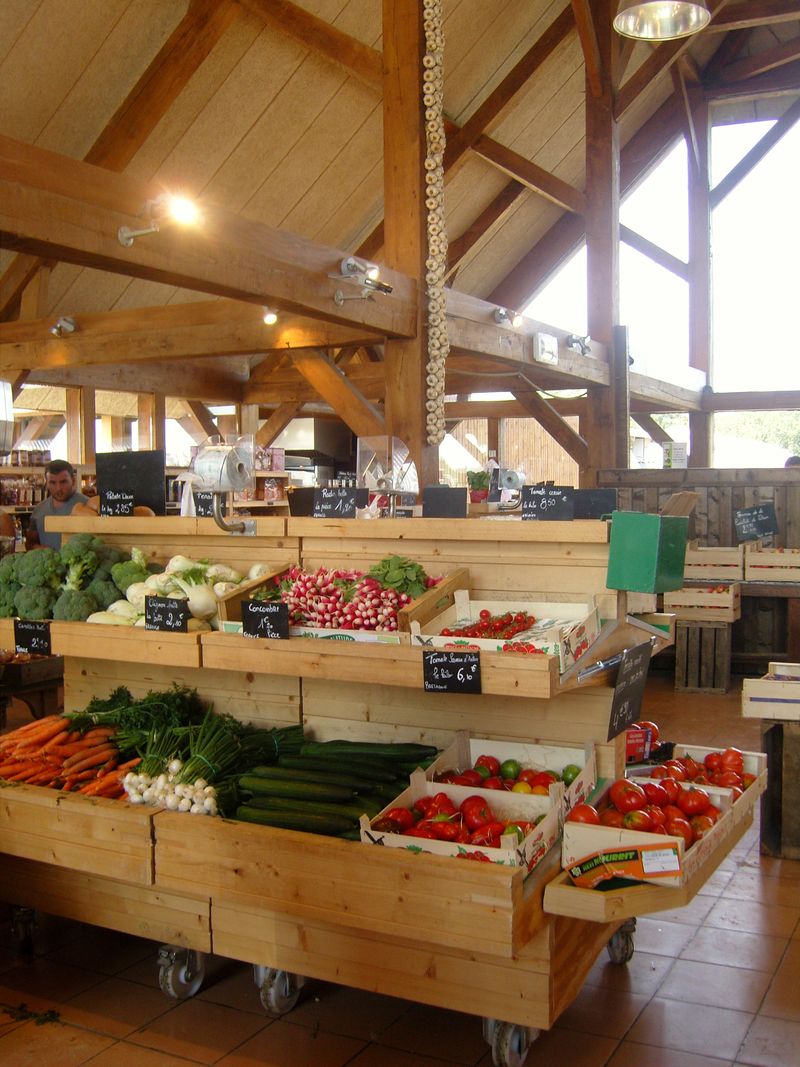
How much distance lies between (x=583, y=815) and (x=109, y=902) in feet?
5.41

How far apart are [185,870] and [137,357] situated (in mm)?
5609

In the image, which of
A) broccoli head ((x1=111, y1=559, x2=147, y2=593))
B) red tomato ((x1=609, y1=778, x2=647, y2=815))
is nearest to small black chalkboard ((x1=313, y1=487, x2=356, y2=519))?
broccoli head ((x1=111, y1=559, x2=147, y2=593))

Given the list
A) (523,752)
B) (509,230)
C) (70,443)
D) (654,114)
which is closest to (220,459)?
(523,752)

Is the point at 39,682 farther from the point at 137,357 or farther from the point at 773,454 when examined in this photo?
the point at 773,454

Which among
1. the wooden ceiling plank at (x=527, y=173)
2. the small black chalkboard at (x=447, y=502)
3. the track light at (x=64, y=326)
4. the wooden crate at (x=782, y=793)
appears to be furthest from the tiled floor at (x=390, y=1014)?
the wooden ceiling plank at (x=527, y=173)

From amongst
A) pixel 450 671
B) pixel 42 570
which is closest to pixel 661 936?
pixel 450 671

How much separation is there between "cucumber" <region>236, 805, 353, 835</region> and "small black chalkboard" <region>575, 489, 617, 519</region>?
4.68ft

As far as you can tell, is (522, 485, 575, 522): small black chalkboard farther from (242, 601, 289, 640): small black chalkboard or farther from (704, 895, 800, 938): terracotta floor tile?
(704, 895, 800, 938): terracotta floor tile

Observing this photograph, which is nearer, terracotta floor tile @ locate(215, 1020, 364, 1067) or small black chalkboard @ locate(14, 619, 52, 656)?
terracotta floor tile @ locate(215, 1020, 364, 1067)

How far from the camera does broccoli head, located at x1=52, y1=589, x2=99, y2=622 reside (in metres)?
3.75

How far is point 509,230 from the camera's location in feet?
44.5

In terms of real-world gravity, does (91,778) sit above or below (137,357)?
below

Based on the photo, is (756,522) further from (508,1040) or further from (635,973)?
(508,1040)

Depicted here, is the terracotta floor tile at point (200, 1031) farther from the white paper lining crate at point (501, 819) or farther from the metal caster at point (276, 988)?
the white paper lining crate at point (501, 819)
